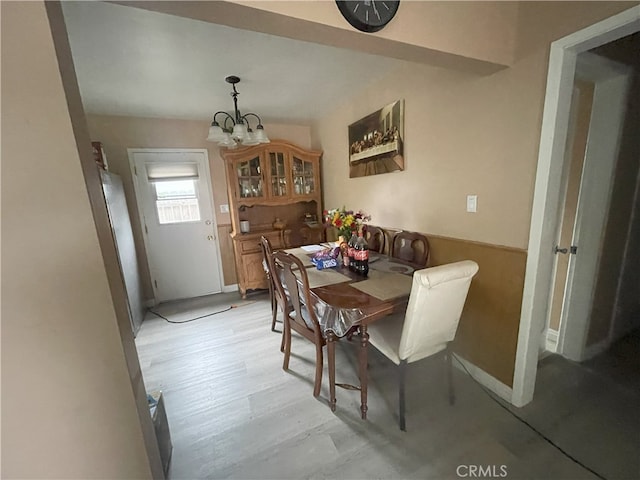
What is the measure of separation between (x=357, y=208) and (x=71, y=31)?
2.53 meters

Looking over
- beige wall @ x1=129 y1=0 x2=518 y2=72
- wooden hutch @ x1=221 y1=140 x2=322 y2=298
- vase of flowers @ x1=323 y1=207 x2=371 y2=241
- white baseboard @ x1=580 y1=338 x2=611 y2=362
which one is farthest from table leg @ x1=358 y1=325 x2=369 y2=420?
wooden hutch @ x1=221 y1=140 x2=322 y2=298

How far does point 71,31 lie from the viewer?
1.41m

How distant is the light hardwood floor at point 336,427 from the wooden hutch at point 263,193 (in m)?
1.41

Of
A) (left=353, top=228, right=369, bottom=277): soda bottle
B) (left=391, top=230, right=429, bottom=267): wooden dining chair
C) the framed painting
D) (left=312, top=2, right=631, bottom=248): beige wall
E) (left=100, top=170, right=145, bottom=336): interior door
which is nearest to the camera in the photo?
(left=312, top=2, right=631, bottom=248): beige wall

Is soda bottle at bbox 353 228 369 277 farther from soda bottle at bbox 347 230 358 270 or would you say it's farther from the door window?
the door window

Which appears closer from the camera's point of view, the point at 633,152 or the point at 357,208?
the point at 633,152

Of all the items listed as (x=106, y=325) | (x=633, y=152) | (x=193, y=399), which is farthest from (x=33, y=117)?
(x=633, y=152)

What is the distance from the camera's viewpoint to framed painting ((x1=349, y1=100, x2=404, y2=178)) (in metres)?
2.24

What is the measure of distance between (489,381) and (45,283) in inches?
89.3

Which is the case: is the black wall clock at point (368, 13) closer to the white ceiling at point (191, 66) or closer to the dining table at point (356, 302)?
the white ceiling at point (191, 66)

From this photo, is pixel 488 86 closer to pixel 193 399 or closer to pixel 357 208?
pixel 357 208

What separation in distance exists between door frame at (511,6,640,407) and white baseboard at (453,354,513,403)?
44 millimetres

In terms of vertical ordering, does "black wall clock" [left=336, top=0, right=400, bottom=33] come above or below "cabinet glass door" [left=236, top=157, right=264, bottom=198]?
above

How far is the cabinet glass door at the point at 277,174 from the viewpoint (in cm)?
337
